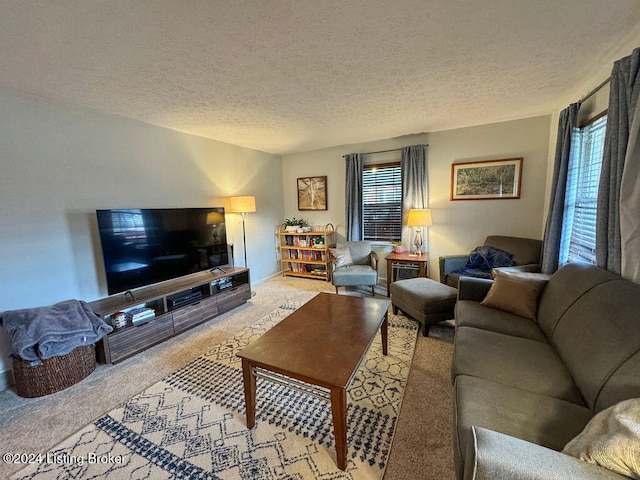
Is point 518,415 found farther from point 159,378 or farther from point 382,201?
point 382,201

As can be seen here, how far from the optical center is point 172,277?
2.93 metres

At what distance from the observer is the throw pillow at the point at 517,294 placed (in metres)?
1.98

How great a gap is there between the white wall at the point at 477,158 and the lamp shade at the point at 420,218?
15.5 inches

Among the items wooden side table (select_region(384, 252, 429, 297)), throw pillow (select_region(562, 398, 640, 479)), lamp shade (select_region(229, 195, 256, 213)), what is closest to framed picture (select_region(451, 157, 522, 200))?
wooden side table (select_region(384, 252, 429, 297))

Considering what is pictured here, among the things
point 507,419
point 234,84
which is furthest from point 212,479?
point 234,84

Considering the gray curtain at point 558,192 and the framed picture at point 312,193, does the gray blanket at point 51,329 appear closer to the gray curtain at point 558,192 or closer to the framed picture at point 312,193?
the framed picture at point 312,193

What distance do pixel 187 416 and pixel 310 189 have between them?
3.87 meters

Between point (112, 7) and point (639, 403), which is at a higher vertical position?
point (112, 7)

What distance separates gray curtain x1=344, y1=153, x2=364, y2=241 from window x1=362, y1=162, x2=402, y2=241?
0.37ft

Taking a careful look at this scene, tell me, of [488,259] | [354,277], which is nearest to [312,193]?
[354,277]

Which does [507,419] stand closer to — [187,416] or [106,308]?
[187,416]

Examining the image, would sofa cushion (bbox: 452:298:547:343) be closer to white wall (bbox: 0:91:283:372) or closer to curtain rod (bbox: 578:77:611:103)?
curtain rod (bbox: 578:77:611:103)

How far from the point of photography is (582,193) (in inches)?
98.3

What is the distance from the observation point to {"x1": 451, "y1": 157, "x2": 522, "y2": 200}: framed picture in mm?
3428
